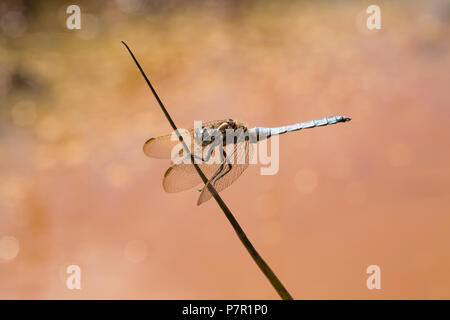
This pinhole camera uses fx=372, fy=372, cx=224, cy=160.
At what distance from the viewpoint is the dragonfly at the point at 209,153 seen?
760 millimetres

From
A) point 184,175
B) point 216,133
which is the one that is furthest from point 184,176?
point 216,133

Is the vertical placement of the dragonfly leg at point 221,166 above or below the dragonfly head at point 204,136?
below

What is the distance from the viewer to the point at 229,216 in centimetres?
36

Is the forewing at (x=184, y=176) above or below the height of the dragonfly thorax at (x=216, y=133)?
below

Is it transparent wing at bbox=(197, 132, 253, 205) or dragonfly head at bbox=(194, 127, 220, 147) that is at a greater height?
dragonfly head at bbox=(194, 127, 220, 147)

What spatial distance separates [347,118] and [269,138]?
0.65 feet

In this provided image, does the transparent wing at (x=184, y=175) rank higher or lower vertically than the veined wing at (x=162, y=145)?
lower

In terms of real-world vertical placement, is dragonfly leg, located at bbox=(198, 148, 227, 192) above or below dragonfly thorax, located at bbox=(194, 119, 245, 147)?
below

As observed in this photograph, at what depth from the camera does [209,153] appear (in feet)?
2.55

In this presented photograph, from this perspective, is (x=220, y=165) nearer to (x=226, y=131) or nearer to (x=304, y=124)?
(x=226, y=131)

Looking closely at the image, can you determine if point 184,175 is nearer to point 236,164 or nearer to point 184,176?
point 184,176

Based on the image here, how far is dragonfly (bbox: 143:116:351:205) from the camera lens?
76 centimetres

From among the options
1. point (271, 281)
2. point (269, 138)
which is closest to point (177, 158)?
point (269, 138)
